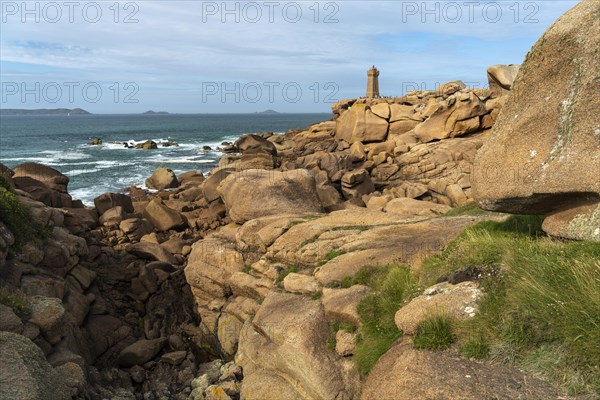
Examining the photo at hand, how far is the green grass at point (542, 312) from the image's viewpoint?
6.80 meters

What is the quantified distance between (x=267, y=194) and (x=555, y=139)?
1609cm

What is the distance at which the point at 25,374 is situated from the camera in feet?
33.4

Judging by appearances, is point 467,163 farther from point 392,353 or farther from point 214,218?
point 392,353

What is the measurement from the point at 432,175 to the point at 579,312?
Answer: 103 ft

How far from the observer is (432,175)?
3759 centimetres

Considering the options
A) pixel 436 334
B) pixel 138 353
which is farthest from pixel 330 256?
pixel 138 353

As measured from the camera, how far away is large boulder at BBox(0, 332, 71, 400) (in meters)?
9.74

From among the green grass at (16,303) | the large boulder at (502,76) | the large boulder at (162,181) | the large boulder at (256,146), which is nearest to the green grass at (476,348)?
the green grass at (16,303)

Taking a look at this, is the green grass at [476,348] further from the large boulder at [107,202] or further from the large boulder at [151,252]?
the large boulder at [107,202]

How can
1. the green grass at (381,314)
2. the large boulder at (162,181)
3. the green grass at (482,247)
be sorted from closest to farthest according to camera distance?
the green grass at (381,314)
the green grass at (482,247)
the large boulder at (162,181)

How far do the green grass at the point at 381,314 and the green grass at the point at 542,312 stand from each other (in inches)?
63.2

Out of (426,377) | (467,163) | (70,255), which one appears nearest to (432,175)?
(467,163)

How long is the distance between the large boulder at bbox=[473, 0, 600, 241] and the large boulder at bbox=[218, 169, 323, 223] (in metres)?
14.3

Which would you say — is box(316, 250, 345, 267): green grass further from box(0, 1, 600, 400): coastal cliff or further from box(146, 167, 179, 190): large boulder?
box(146, 167, 179, 190): large boulder
